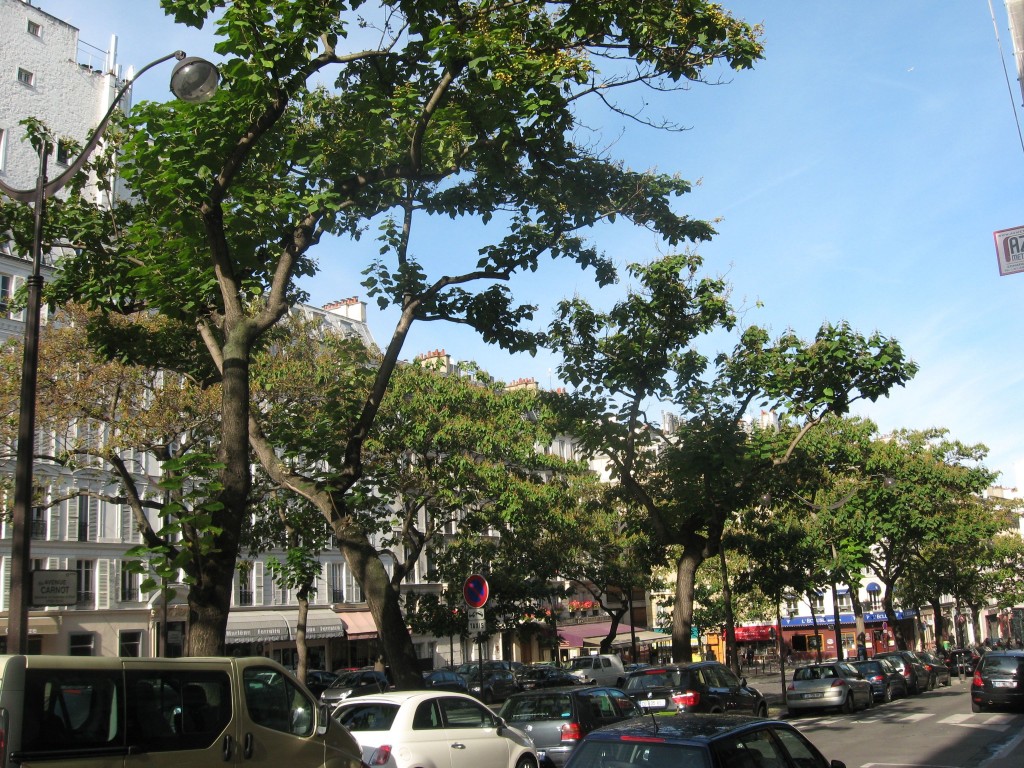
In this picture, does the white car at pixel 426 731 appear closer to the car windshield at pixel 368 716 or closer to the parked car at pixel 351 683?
the car windshield at pixel 368 716

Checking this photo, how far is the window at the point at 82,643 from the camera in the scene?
36.1 metres

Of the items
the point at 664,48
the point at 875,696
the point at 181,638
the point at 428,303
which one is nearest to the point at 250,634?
the point at 181,638

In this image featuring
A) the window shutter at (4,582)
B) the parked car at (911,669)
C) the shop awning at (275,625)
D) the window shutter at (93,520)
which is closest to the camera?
the window shutter at (4,582)

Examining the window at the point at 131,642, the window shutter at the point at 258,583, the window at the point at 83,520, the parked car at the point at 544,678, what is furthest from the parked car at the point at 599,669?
the window at the point at 83,520

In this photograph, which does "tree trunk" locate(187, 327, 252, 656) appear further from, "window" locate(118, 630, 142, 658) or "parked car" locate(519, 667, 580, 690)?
"window" locate(118, 630, 142, 658)

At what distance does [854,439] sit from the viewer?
34.7 meters

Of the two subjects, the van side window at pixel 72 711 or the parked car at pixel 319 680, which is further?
the parked car at pixel 319 680

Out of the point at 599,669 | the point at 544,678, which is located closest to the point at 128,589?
Answer: the point at 544,678

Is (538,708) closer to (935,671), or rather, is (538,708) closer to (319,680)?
(319,680)

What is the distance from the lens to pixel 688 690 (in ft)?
60.2

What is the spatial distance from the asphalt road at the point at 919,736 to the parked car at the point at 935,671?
882 centimetres

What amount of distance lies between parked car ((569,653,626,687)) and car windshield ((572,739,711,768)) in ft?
111

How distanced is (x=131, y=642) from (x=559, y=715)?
1167 inches

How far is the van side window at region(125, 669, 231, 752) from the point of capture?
272 inches
